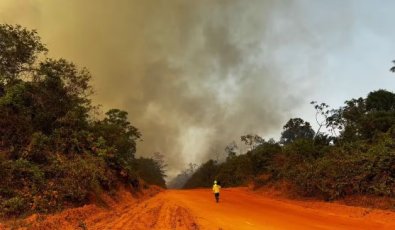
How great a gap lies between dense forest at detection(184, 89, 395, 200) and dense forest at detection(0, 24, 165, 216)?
14806 mm

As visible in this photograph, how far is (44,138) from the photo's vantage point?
930 inches

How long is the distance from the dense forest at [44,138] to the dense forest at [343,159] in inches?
583

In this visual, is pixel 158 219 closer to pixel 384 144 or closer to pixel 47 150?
pixel 47 150

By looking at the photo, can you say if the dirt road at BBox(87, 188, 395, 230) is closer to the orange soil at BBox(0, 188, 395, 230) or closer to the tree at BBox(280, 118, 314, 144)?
the orange soil at BBox(0, 188, 395, 230)

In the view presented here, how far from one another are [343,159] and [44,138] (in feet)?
63.0

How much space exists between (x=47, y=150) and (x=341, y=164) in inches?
738

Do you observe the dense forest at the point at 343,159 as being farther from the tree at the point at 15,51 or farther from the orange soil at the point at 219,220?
the tree at the point at 15,51

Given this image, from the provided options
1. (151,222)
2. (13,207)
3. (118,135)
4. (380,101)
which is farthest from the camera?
(380,101)

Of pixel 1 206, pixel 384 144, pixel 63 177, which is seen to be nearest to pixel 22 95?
pixel 63 177

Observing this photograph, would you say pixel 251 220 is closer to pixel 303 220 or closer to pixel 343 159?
pixel 303 220

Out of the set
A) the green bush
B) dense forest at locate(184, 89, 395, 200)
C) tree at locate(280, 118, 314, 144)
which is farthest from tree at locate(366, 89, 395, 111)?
the green bush

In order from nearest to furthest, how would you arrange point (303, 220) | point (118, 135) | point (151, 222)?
point (151, 222), point (303, 220), point (118, 135)

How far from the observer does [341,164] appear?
26.8m

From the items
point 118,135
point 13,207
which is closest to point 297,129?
point 118,135
